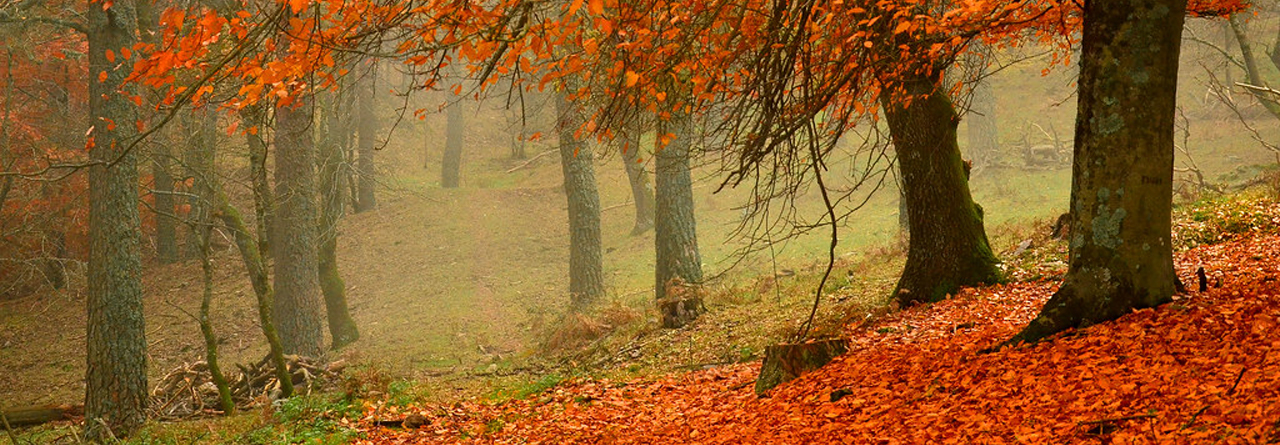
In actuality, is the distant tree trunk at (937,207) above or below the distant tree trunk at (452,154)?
below

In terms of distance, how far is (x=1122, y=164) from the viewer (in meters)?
5.45

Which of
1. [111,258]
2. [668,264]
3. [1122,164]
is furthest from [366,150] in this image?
[1122,164]

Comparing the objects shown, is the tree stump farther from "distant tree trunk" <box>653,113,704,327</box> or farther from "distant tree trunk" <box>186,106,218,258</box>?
"distant tree trunk" <box>653,113,704,327</box>

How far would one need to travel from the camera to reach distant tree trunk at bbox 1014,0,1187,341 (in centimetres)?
533

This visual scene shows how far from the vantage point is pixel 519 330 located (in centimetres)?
1839

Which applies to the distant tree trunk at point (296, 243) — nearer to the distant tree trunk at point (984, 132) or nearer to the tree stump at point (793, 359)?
the tree stump at point (793, 359)

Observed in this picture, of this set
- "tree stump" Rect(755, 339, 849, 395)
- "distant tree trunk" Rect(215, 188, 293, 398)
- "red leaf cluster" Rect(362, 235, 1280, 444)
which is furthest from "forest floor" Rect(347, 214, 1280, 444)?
"distant tree trunk" Rect(215, 188, 293, 398)

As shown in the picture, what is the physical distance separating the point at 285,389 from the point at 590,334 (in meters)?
4.49

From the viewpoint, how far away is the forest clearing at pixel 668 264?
5.39m

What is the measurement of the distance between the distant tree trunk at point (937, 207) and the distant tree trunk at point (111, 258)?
8.38m

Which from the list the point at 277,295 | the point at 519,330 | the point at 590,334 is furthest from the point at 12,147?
the point at 590,334

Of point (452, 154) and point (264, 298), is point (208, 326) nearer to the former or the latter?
point (264, 298)

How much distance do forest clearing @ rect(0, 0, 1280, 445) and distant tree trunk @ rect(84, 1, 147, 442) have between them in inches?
1.2

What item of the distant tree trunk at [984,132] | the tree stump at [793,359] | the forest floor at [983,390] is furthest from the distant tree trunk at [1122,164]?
the distant tree trunk at [984,132]
